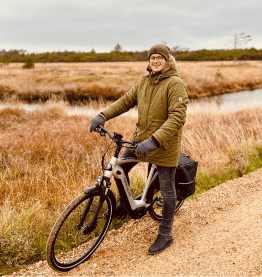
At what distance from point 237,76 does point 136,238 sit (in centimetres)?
2962

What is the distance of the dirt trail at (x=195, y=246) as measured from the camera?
2711mm

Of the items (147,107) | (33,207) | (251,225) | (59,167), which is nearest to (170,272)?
(251,225)

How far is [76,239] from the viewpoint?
318 centimetres

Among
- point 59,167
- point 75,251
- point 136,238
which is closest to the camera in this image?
point 75,251

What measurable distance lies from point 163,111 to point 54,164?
3914 millimetres

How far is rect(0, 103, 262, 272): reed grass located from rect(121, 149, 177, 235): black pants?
135cm

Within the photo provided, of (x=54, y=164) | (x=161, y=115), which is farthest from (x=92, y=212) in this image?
(x=54, y=164)

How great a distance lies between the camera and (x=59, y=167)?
560cm

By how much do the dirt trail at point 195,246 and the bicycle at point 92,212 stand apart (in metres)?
0.17

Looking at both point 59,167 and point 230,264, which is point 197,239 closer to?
point 230,264

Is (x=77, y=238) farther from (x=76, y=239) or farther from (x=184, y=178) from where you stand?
(x=184, y=178)

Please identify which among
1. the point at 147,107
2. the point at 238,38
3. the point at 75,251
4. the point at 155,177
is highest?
the point at 238,38

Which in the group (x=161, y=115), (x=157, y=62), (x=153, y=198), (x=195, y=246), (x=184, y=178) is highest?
(x=157, y=62)

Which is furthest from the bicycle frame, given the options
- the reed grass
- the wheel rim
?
the reed grass
